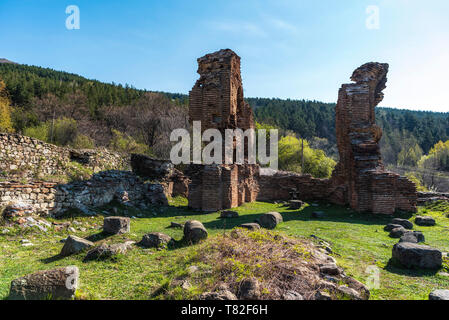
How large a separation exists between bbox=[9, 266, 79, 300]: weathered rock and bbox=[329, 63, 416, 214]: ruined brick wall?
1024 centimetres

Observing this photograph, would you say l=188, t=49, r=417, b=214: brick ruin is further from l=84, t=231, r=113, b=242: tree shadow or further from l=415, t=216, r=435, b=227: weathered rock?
l=84, t=231, r=113, b=242: tree shadow

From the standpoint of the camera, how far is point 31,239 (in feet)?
19.6

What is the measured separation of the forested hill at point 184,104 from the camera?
41.0m

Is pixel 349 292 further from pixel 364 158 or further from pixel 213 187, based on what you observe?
pixel 364 158

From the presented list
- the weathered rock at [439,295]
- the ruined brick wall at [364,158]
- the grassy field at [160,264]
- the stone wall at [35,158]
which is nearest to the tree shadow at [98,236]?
the grassy field at [160,264]

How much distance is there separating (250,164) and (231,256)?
11214 millimetres

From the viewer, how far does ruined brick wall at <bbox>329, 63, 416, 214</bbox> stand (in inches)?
392

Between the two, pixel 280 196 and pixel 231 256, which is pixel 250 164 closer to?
pixel 280 196

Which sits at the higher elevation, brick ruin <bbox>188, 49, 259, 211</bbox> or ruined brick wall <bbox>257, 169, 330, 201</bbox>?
brick ruin <bbox>188, 49, 259, 211</bbox>

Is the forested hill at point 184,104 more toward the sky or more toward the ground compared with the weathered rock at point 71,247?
more toward the sky

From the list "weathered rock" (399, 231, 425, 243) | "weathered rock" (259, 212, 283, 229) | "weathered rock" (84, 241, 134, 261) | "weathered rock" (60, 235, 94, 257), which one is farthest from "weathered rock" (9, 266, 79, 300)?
"weathered rock" (399, 231, 425, 243)

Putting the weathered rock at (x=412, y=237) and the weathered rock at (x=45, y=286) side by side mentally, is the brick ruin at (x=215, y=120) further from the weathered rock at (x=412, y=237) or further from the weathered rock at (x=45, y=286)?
the weathered rock at (x=45, y=286)

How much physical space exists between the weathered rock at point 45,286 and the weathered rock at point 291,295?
2.43m

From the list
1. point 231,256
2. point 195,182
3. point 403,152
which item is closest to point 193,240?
point 231,256
